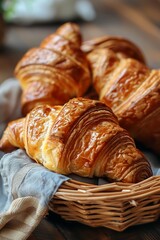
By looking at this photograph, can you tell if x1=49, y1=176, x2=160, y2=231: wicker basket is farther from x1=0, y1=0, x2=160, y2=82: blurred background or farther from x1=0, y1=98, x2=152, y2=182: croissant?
x1=0, y1=0, x2=160, y2=82: blurred background

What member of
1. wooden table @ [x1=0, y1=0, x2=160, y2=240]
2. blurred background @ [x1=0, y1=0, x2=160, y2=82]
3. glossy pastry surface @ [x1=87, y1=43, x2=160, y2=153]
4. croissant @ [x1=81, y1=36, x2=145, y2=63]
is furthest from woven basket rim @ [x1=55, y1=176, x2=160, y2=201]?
blurred background @ [x1=0, y1=0, x2=160, y2=82]

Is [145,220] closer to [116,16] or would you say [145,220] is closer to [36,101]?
[36,101]

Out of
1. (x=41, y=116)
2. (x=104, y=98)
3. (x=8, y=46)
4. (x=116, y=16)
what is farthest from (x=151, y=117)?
(x=116, y=16)

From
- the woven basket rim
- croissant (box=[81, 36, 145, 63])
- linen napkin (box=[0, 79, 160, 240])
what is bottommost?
linen napkin (box=[0, 79, 160, 240])

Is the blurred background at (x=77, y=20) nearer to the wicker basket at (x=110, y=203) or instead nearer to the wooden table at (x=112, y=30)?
the wooden table at (x=112, y=30)

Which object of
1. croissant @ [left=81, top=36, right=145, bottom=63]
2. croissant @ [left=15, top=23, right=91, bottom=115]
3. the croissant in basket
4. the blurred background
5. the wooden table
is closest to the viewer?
the croissant in basket

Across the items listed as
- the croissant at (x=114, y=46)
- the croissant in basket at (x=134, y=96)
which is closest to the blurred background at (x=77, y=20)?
the croissant at (x=114, y=46)
